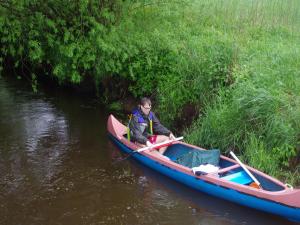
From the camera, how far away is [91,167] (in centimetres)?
822

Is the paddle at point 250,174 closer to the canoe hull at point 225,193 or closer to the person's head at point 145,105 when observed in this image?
the canoe hull at point 225,193

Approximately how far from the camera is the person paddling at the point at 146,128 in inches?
332

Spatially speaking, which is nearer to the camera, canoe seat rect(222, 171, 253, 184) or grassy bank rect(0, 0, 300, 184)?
canoe seat rect(222, 171, 253, 184)

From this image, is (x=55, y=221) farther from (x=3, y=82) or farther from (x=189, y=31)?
(x=3, y=82)

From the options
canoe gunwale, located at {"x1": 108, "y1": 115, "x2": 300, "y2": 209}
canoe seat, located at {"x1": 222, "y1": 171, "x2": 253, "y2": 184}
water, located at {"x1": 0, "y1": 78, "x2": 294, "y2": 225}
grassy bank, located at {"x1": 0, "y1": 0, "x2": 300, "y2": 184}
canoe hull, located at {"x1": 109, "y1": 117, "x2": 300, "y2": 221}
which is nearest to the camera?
canoe gunwale, located at {"x1": 108, "y1": 115, "x2": 300, "y2": 209}

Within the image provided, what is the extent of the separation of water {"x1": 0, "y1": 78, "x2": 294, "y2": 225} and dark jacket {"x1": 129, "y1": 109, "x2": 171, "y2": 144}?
53 cm

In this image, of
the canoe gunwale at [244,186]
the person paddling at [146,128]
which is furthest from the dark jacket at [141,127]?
the canoe gunwale at [244,186]

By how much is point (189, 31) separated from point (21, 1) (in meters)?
4.43

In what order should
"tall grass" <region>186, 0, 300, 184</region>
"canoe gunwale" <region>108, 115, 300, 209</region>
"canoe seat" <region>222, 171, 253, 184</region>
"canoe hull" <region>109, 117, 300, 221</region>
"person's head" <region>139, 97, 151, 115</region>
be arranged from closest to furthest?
1. "canoe gunwale" <region>108, 115, 300, 209</region>
2. "canoe hull" <region>109, 117, 300, 221</region>
3. "canoe seat" <region>222, 171, 253, 184</region>
4. "tall grass" <region>186, 0, 300, 184</region>
5. "person's head" <region>139, 97, 151, 115</region>

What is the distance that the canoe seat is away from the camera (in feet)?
23.0

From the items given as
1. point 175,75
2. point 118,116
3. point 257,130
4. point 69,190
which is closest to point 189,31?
point 175,75

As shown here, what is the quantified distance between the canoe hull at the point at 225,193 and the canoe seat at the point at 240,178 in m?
0.30

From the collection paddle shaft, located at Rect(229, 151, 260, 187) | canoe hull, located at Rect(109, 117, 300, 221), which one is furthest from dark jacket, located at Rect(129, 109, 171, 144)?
paddle shaft, located at Rect(229, 151, 260, 187)

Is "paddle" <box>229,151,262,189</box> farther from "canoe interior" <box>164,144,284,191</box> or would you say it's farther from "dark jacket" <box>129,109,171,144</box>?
"dark jacket" <box>129,109,171,144</box>
